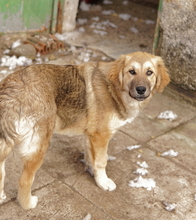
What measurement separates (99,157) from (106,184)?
33 cm

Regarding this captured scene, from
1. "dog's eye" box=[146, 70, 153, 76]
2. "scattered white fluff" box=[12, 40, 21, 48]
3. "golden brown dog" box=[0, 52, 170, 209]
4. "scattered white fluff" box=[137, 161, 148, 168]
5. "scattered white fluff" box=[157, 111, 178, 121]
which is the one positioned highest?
"dog's eye" box=[146, 70, 153, 76]

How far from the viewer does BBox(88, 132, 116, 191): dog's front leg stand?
3.91 meters

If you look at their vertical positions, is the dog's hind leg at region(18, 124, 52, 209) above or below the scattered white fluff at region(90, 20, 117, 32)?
above

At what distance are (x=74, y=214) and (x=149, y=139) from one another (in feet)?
6.34

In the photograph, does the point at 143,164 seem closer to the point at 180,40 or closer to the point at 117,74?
the point at 117,74

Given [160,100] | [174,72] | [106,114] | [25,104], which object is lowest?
[160,100]

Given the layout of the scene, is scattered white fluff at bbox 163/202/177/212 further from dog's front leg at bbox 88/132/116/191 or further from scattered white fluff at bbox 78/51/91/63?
scattered white fluff at bbox 78/51/91/63

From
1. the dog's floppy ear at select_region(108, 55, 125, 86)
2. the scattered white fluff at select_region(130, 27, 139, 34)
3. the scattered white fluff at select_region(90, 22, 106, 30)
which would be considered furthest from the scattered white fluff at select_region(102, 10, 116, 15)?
the dog's floppy ear at select_region(108, 55, 125, 86)

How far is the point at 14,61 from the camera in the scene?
6.55 metres

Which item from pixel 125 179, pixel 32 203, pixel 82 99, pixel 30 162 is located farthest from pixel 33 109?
pixel 125 179

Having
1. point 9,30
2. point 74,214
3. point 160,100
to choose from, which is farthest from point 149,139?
point 9,30

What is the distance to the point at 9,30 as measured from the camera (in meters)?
7.13

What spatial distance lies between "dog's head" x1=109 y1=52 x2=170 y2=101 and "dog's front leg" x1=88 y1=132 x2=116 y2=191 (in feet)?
1.86

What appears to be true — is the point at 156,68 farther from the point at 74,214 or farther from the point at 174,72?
Result: the point at 174,72
